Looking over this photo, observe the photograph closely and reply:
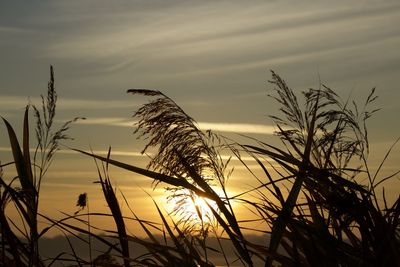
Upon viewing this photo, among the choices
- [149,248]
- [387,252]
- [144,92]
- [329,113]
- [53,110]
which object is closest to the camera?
[387,252]

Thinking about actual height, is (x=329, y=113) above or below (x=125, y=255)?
above

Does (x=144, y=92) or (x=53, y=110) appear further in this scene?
(x=144, y=92)

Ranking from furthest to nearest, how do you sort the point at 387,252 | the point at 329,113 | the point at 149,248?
the point at 329,113 → the point at 149,248 → the point at 387,252

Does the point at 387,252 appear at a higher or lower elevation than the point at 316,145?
lower

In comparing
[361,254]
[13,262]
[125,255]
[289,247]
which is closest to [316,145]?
[289,247]

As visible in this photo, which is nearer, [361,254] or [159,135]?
[361,254]

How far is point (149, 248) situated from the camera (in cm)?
303

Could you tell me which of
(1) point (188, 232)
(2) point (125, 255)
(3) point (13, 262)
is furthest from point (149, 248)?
(1) point (188, 232)

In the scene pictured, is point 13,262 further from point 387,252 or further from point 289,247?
point 387,252

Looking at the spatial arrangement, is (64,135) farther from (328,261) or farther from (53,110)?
(328,261)

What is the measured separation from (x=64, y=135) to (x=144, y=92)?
2.23 feet

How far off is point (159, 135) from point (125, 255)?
0.91 m

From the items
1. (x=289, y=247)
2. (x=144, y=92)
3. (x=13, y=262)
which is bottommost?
(x=13, y=262)

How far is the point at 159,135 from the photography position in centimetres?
381
